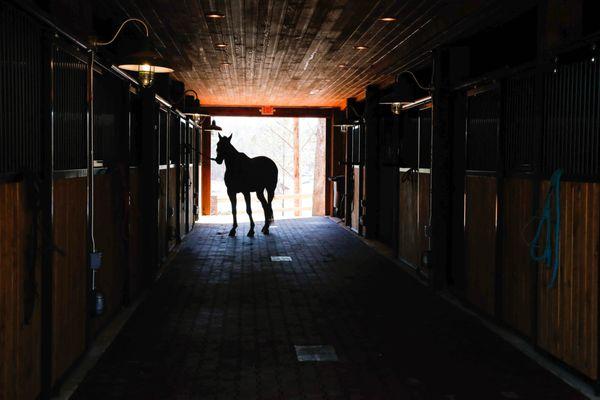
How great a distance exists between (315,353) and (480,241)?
2.11m

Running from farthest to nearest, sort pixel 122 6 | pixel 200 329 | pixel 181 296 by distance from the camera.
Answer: pixel 181 296 → pixel 122 6 → pixel 200 329

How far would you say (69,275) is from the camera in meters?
4.08

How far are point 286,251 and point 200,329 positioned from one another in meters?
A: 4.92

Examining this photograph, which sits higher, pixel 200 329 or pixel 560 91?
pixel 560 91

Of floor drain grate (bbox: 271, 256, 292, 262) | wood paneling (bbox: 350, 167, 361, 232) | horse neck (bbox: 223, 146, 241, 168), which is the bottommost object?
floor drain grate (bbox: 271, 256, 292, 262)

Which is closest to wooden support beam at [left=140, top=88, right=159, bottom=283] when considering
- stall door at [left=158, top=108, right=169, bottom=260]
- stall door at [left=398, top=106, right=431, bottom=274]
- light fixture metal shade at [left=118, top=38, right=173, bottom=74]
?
stall door at [left=158, top=108, right=169, bottom=260]

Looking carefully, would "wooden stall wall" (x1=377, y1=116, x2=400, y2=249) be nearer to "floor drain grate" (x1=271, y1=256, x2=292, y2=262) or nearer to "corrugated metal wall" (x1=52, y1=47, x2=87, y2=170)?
"floor drain grate" (x1=271, y1=256, x2=292, y2=262)

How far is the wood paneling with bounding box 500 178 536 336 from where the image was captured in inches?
194

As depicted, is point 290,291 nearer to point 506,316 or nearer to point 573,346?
point 506,316

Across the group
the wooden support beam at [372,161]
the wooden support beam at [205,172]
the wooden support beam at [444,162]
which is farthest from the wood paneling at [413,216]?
the wooden support beam at [205,172]

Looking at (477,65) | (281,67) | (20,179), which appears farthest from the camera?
(281,67)

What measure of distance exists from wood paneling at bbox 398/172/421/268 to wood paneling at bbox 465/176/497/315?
5.88ft

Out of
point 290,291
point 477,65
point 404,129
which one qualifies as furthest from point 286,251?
point 477,65

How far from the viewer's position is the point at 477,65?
7.24 meters
